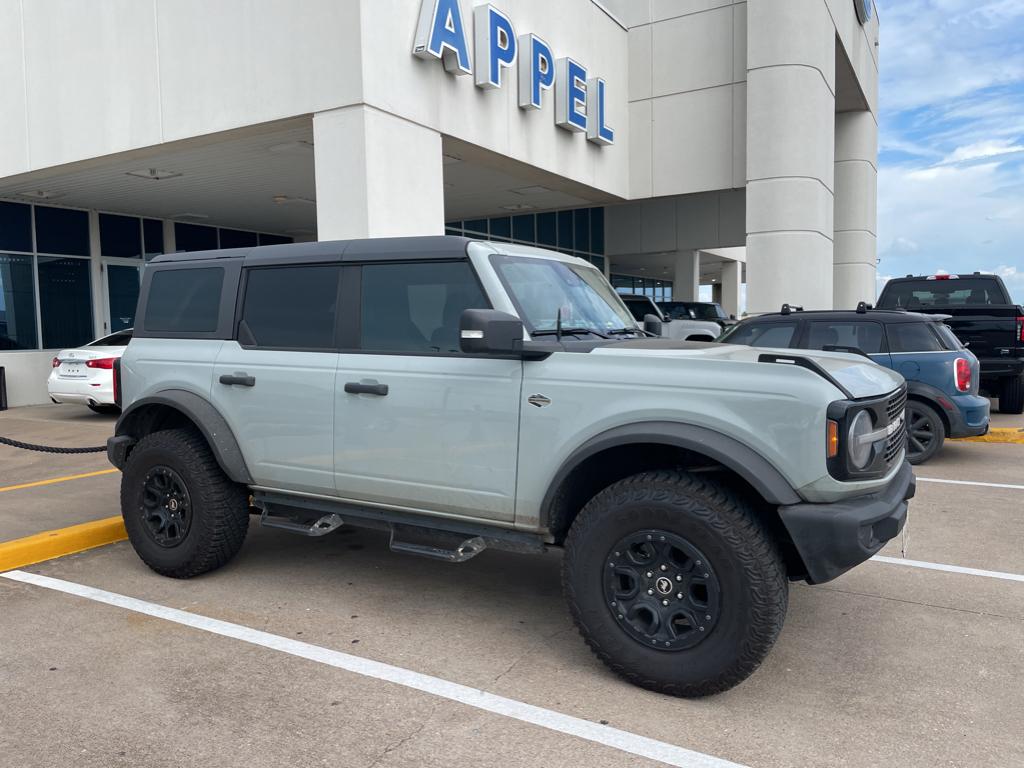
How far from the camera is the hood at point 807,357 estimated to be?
3.48 metres

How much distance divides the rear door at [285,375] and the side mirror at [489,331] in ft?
3.68

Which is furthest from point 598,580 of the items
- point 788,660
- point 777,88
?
point 777,88

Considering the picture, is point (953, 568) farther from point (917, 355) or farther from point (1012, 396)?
point (1012, 396)

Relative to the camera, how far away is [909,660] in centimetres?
381

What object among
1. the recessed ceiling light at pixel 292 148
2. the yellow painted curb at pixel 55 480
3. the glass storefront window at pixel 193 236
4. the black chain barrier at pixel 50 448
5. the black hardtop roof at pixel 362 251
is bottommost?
the yellow painted curb at pixel 55 480

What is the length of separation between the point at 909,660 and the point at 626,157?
51.1 feet

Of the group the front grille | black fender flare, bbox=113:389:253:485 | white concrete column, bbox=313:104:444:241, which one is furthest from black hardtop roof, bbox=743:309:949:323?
black fender flare, bbox=113:389:253:485

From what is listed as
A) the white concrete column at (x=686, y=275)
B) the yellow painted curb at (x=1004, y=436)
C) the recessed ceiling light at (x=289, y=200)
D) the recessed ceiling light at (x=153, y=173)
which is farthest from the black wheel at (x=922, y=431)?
the white concrete column at (x=686, y=275)

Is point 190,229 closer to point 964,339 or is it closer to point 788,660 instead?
point 964,339

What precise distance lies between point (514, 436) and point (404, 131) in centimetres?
768

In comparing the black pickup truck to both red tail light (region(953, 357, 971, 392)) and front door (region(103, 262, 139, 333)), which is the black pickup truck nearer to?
red tail light (region(953, 357, 971, 392))

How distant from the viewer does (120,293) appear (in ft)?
57.7

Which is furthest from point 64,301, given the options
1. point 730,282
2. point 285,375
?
point 730,282

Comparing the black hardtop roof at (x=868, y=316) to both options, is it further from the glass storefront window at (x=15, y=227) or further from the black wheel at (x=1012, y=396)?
the glass storefront window at (x=15, y=227)
